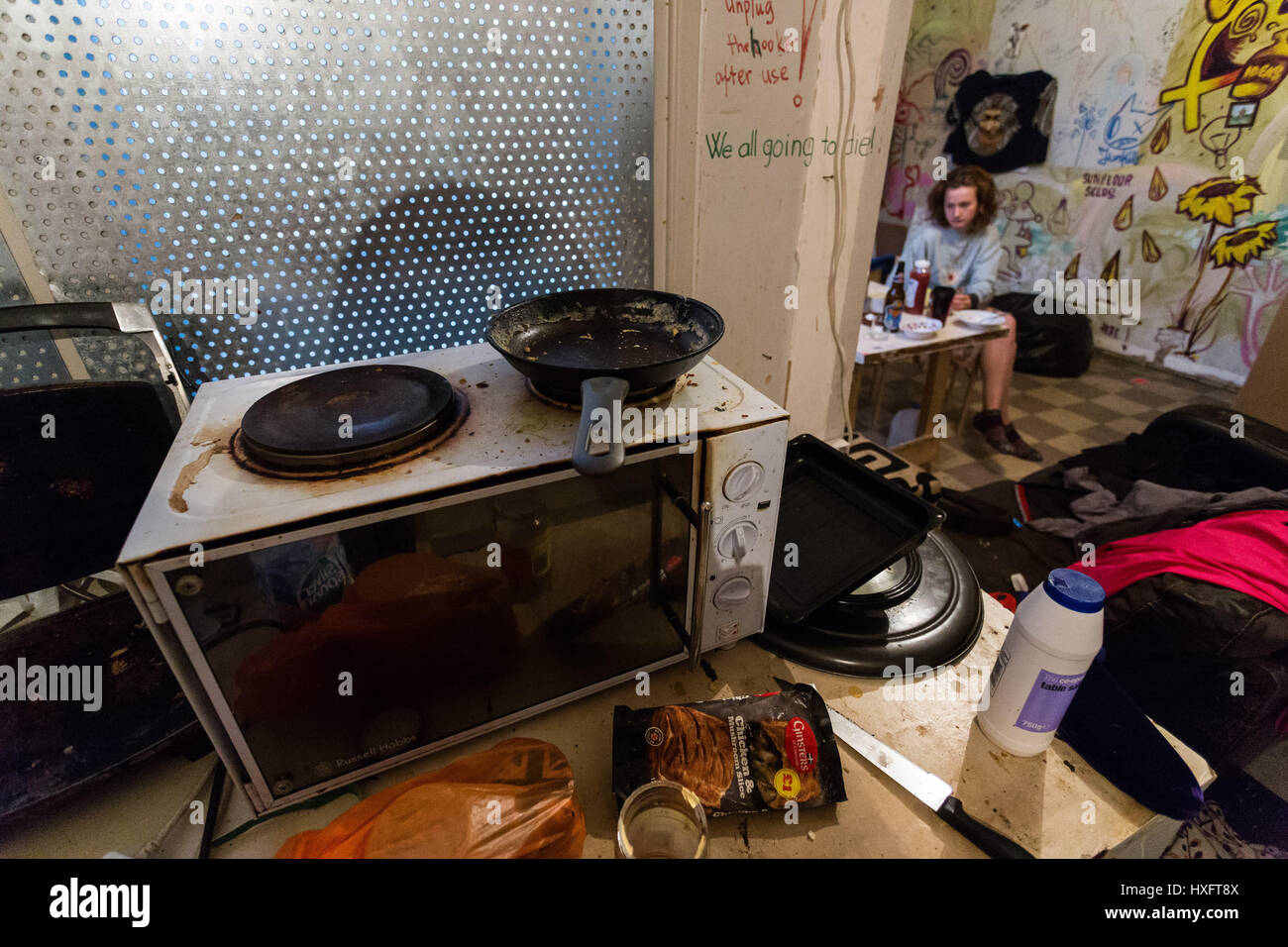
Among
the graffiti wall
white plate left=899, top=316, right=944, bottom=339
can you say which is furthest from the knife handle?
the graffiti wall

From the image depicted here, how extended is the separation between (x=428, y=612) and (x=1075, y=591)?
0.76 meters

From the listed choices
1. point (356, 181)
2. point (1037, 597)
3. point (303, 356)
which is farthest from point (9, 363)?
point (1037, 597)

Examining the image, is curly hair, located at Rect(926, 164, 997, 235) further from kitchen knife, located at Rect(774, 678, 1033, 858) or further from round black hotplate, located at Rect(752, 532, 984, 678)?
kitchen knife, located at Rect(774, 678, 1033, 858)

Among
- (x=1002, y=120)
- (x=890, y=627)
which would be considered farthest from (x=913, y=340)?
(x=1002, y=120)

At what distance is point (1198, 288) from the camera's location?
3469 millimetres

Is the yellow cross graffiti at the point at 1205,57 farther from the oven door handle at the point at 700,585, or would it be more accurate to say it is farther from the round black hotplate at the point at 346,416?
the round black hotplate at the point at 346,416

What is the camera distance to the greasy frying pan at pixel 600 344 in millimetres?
639

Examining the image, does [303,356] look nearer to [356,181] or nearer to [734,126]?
[356,181]

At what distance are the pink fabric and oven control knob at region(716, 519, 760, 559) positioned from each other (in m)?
0.93

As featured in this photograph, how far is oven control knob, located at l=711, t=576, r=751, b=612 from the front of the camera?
833 mm

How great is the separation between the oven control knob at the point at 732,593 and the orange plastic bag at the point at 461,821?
0.30 metres

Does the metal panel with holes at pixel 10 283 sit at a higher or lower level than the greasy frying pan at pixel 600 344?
higher

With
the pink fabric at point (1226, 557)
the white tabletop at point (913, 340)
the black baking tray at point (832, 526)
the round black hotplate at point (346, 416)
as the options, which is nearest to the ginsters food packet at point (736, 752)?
the black baking tray at point (832, 526)
